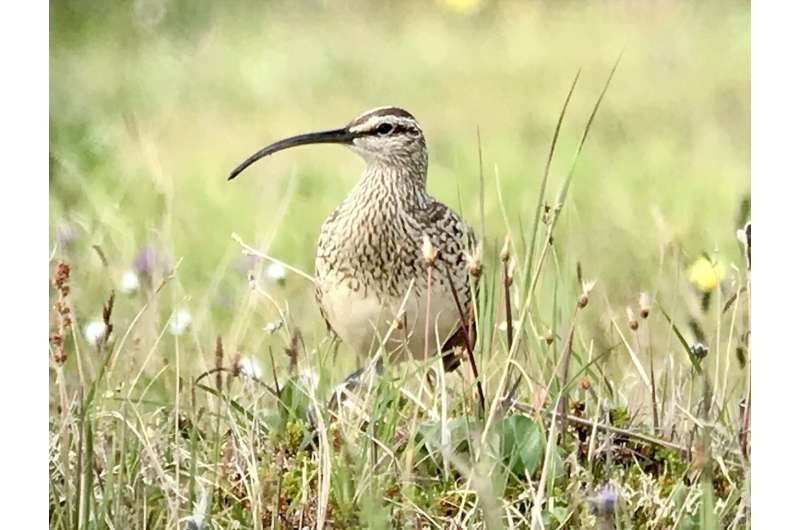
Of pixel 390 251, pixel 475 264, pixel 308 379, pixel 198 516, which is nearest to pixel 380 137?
pixel 390 251

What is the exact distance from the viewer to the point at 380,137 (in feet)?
9.07

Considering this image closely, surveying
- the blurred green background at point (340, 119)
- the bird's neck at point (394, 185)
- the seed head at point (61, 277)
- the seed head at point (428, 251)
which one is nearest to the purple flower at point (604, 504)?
the blurred green background at point (340, 119)

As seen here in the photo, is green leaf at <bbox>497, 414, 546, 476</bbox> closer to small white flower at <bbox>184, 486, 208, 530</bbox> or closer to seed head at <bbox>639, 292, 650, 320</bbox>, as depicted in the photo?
seed head at <bbox>639, 292, 650, 320</bbox>

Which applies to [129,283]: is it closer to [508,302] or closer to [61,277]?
[61,277]

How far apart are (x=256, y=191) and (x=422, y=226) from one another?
0.29m

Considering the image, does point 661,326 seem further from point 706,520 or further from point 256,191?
point 256,191

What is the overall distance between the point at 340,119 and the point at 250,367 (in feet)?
1.43

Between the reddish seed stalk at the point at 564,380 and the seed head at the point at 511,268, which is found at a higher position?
the seed head at the point at 511,268

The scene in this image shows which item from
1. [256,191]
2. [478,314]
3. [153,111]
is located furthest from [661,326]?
[153,111]

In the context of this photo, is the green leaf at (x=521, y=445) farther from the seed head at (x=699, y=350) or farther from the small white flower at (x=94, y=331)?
the small white flower at (x=94, y=331)

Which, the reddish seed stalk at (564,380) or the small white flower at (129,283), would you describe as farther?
the small white flower at (129,283)

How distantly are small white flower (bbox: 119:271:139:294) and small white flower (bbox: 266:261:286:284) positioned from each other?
22 cm

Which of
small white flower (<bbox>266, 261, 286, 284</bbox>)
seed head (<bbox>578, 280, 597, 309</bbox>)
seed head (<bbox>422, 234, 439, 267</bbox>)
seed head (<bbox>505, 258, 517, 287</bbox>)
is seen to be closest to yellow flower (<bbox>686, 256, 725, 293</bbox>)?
seed head (<bbox>578, 280, 597, 309</bbox>)

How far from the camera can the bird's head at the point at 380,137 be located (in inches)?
108
